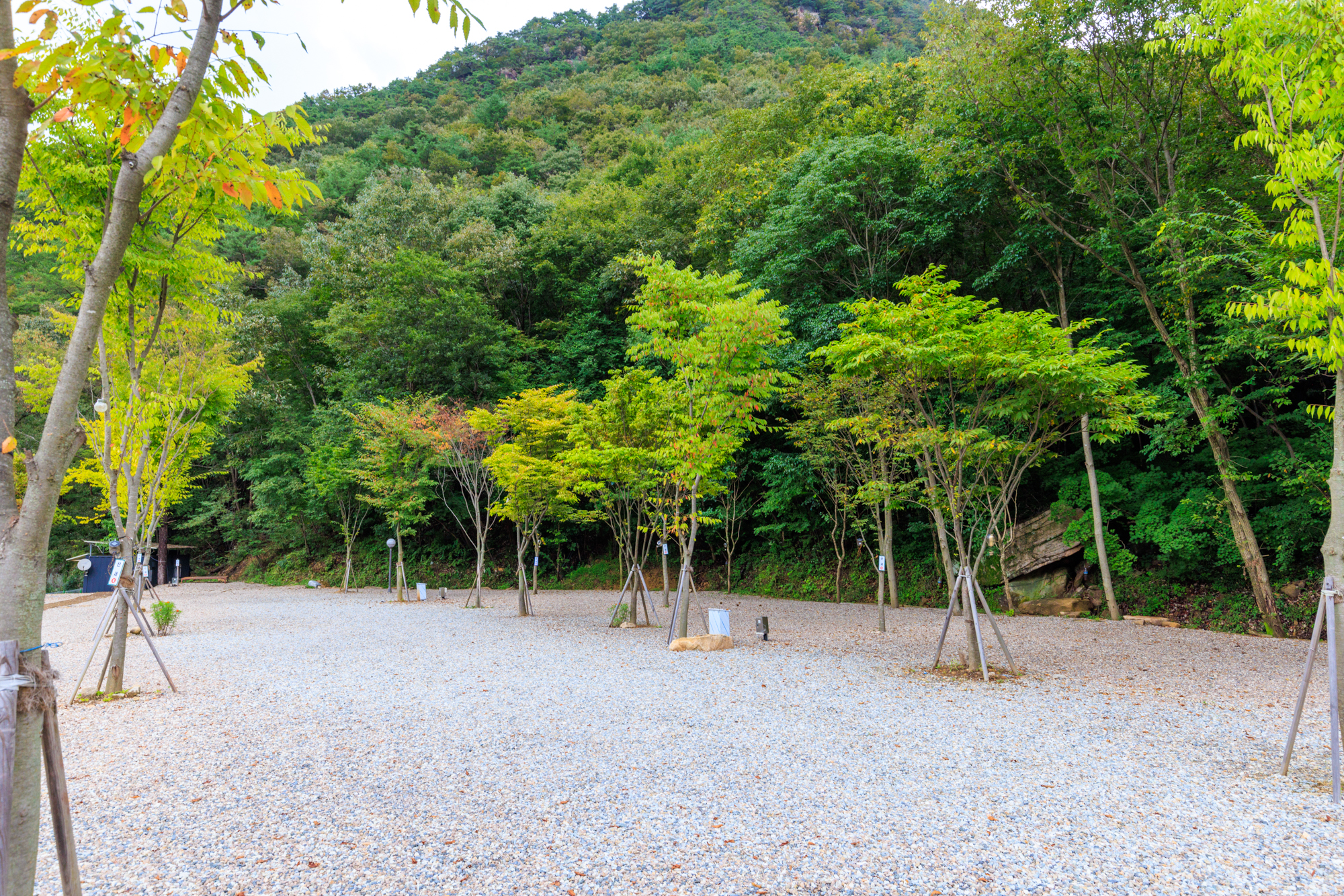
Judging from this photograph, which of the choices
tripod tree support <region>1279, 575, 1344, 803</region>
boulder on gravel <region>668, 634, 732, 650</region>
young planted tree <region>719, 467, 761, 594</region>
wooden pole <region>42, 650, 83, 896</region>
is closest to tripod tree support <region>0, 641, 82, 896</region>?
wooden pole <region>42, 650, 83, 896</region>

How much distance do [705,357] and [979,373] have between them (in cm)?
369

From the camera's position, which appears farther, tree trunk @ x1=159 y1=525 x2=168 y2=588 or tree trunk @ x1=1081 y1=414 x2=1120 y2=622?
tree trunk @ x1=159 y1=525 x2=168 y2=588

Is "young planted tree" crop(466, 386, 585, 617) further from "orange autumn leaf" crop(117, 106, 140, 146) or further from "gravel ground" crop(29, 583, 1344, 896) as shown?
"orange autumn leaf" crop(117, 106, 140, 146)

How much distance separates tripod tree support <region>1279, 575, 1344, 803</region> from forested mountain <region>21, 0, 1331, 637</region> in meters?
4.74

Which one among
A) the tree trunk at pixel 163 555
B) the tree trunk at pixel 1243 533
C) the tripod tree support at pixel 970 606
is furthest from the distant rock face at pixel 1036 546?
the tree trunk at pixel 163 555

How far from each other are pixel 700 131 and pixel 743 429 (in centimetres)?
2367

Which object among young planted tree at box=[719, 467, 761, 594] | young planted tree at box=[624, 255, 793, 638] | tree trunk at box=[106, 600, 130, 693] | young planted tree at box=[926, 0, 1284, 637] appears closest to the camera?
tree trunk at box=[106, 600, 130, 693]

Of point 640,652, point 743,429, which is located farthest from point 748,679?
point 743,429

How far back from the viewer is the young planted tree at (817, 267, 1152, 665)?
7082 millimetres

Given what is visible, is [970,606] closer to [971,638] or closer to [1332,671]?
[971,638]

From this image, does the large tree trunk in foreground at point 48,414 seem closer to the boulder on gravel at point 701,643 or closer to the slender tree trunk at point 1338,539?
the slender tree trunk at point 1338,539

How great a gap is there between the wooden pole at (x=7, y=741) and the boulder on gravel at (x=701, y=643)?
806 centimetres

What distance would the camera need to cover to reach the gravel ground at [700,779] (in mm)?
3152

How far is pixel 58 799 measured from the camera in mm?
2051
